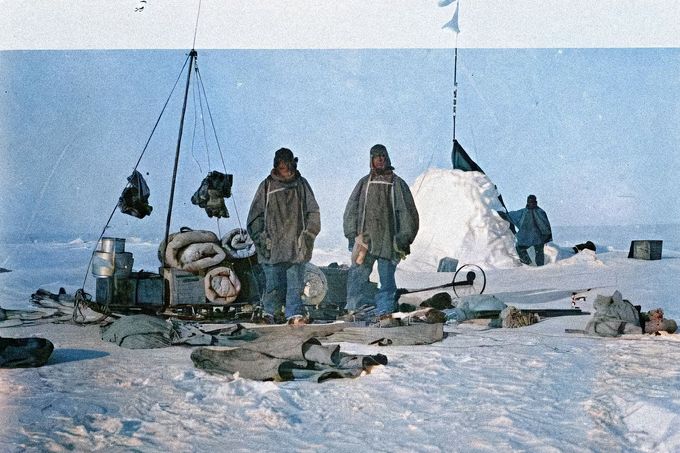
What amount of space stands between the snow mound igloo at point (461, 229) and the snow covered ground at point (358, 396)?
1689 mm

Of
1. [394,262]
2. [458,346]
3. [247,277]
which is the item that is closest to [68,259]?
[247,277]

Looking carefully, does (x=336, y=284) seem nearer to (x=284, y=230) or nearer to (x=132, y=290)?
(x=284, y=230)

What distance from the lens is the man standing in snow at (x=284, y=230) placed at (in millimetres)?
5309

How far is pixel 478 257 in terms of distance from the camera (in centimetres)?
710

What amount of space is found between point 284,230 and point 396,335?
1195 mm

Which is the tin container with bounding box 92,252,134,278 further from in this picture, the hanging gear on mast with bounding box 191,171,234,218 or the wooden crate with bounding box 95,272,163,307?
the hanging gear on mast with bounding box 191,171,234,218

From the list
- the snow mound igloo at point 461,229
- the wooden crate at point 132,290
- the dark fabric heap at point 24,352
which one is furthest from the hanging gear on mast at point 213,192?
the snow mound igloo at point 461,229

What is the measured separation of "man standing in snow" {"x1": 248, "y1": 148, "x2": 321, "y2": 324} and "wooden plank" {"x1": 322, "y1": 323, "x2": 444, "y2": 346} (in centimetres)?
73

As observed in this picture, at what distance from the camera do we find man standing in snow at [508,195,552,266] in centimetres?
567

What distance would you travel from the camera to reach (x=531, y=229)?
240 inches

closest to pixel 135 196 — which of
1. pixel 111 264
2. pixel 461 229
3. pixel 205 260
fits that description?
pixel 111 264

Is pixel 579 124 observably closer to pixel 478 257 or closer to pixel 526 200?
pixel 526 200

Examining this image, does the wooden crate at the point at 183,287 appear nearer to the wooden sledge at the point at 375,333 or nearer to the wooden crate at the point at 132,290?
the wooden crate at the point at 132,290

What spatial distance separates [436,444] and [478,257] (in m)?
4.30
